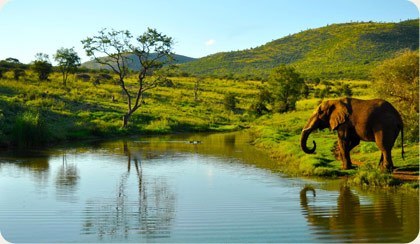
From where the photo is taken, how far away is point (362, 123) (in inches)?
660

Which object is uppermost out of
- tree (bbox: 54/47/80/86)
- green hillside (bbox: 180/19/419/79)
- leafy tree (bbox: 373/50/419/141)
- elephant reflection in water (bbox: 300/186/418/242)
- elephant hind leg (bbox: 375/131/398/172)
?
green hillside (bbox: 180/19/419/79)

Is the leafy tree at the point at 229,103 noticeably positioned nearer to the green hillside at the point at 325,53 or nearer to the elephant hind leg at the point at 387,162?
the elephant hind leg at the point at 387,162

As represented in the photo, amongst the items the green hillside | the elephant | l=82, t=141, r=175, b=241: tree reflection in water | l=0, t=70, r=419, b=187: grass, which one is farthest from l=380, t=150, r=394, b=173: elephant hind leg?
the green hillside

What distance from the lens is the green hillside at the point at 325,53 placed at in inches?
4904

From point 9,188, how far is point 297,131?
A: 24.4 metres

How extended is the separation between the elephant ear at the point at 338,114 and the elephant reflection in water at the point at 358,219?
4161 mm

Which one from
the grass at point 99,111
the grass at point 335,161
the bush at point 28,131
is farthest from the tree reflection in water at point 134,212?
the grass at point 99,111

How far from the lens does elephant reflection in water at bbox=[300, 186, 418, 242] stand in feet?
34.1

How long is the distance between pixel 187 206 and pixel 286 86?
44.5 m

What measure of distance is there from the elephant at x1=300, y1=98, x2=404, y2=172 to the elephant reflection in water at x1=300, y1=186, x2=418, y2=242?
9.75 ft

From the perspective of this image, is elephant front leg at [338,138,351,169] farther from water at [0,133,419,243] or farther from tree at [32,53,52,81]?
tree at [32,53,52,81]

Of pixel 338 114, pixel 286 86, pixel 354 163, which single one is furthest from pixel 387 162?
pixel 286 86

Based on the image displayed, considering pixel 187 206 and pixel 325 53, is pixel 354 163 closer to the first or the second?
pixel 187 206

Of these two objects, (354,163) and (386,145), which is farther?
(354,163)
